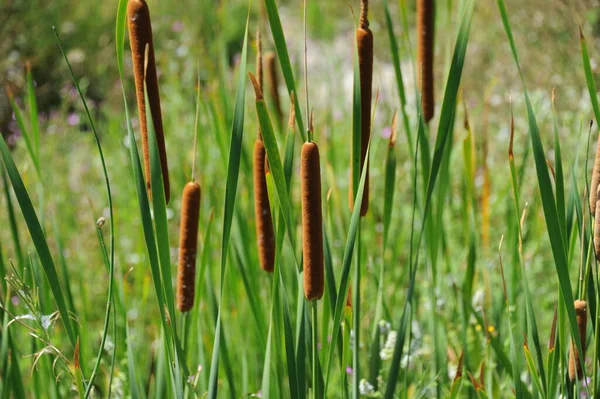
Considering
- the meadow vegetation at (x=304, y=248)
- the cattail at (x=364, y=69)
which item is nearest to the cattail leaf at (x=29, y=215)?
the meadow vegetation at (x=304, y=248)

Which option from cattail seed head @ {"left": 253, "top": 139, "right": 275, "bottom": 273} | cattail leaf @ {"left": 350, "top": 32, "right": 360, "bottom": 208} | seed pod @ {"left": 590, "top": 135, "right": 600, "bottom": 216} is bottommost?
cattail seed head @ {"left": 253, "top": 139, "right": 275, "bottom": 273}

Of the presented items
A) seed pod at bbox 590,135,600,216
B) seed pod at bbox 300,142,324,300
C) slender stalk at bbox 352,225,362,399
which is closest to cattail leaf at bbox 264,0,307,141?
seed pod at bbox 300,142,324,300

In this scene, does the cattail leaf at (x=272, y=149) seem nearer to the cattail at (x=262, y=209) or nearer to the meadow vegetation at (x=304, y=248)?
the meadow vegetation at (x=304, y=248)

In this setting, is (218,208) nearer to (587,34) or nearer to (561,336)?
(561,336)

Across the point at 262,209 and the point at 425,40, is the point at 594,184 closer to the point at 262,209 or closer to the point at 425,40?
the point at 425,40

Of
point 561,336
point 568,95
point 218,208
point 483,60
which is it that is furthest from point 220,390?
point 483,60

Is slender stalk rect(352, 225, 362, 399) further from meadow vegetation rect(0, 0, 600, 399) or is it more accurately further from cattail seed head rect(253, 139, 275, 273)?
cattail seed head rect(253, 139, 275, 273)
